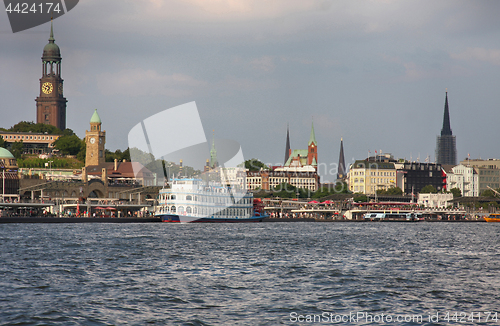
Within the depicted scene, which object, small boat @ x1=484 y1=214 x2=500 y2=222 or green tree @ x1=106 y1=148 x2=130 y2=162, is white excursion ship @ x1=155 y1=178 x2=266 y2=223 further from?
green tree @ x1=106 y1=148 x2=130 y2=162

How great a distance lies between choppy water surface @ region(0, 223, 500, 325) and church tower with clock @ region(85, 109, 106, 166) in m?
121

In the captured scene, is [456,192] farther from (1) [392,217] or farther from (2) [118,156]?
(2) [118,156]

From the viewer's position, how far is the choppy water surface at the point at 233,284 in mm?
22516

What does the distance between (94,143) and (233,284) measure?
14210cm

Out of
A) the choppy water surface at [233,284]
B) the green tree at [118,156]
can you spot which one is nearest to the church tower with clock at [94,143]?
the green tree at [118,156]

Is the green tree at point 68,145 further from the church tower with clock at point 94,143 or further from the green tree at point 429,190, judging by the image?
the green tree at point 429,190

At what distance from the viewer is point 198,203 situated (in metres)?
93.4

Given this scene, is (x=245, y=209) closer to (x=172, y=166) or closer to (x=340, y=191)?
(x=172, y=166)

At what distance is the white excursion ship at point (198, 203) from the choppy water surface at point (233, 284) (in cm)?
4558

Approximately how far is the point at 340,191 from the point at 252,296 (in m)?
171

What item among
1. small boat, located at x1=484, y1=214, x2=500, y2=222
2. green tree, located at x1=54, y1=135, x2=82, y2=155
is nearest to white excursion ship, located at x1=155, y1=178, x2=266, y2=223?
small boat, located at x1=484, y1=214, x2=500, y2=222

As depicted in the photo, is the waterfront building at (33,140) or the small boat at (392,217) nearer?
the small boat at (392,217)

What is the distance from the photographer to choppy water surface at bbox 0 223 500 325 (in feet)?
73.9

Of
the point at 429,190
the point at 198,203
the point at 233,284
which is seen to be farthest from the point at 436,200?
the point at 233,284
